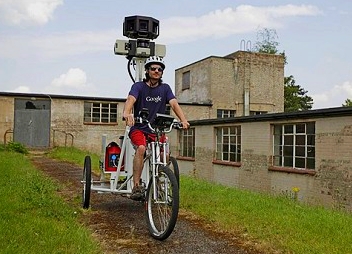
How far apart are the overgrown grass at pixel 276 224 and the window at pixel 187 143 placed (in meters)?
13.3

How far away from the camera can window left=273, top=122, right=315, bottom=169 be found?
12852 millimetres

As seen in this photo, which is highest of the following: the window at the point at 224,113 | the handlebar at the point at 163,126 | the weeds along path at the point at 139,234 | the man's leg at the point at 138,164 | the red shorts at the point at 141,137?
the window at the point at 224,113

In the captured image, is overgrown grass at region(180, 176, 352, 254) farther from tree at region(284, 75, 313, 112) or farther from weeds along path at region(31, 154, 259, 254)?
tree at region(284, 75, 313, 112)

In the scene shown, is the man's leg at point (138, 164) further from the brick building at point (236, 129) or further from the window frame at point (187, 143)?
the window frame at point (187, 143)

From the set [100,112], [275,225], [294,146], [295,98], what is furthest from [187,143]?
[295,98]

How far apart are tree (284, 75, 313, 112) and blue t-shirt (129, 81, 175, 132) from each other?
176 feet

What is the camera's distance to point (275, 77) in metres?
37.3

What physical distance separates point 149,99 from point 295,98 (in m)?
56.8

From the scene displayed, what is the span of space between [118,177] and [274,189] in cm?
881

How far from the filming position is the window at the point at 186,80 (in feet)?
124

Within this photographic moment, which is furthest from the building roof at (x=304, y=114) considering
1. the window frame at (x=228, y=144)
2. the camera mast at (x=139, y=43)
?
the camera mast at (x=139, y=43)

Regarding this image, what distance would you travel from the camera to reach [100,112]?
2900 centimetres

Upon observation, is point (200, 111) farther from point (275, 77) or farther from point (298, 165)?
point (298, 165)

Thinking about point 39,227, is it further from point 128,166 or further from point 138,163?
point 128,166
